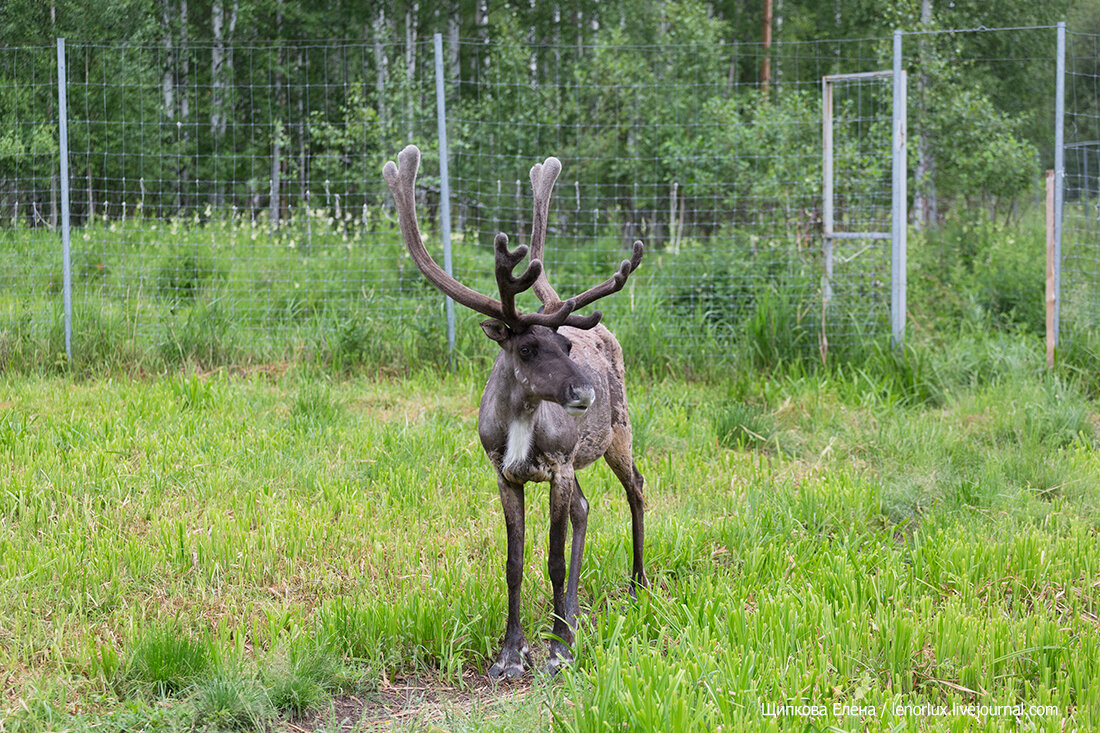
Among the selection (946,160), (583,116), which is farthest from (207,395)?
(946,160)

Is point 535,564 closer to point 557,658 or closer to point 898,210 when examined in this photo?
point 557,658

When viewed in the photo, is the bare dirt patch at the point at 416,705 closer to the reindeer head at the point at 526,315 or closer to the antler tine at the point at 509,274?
the reindeer head at the point at 526,315

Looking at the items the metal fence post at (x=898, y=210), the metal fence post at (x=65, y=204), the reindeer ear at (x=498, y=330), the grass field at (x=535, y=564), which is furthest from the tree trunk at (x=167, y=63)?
the reindeer ear at (x=498, y=330)

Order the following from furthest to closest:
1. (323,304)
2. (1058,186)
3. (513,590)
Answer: (323,304)
(1058,186)
(513,590)

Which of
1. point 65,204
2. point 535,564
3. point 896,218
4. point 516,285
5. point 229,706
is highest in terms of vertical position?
point 65,204

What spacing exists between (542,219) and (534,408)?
1.12 m

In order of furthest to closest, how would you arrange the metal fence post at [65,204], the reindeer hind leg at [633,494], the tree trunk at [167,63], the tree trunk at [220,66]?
1. the tree trunk at [220,66]
2. the tree trunk at [167,63]
3. the metal fence post at [65,204]
4. the reindeer hind leg at [633,494]

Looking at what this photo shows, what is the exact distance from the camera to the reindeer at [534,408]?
381 cm

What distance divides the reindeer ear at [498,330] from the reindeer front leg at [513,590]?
0.62m

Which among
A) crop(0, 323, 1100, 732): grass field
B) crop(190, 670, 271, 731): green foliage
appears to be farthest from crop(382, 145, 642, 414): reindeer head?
crop(190, 670, 271, 731): green foliage

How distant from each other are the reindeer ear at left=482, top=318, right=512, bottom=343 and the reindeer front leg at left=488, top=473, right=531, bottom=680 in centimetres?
62

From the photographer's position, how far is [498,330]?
13.2 feet

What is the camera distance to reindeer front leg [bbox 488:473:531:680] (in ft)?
13.0

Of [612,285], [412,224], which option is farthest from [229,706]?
[612,285]
